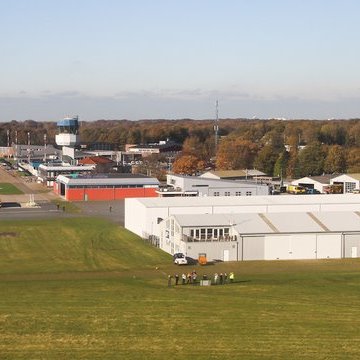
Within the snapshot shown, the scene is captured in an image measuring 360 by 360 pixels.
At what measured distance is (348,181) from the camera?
238 ft

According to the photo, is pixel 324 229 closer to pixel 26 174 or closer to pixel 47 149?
pixel 26 174

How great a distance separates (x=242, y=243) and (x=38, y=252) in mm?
10958

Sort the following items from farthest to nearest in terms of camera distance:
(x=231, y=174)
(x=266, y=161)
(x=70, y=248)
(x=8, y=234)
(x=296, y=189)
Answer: (x=266, y=161), (x=231, y=174), (x=296, y=189), (x=8, y=234), (x=70, y=248)

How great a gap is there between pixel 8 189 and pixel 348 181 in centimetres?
3522

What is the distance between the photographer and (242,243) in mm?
37312

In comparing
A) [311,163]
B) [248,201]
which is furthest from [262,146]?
[248,201]

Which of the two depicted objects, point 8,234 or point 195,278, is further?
point 8,234

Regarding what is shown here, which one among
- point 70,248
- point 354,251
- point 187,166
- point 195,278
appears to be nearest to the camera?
point 195,278

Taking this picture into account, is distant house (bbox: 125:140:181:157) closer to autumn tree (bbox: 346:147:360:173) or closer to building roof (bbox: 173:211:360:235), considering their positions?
autumn tree (bbox: 346:147:360:173)

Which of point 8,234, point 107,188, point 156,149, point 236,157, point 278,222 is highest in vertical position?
point 156,149

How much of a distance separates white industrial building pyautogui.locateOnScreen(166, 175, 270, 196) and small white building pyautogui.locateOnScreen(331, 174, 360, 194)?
12863 mm

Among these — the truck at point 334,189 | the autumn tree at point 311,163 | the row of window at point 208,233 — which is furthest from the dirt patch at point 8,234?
the autumn tree at point 311,163

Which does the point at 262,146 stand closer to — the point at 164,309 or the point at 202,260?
the point at 202,260

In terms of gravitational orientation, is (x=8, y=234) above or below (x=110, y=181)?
below
